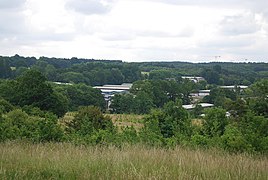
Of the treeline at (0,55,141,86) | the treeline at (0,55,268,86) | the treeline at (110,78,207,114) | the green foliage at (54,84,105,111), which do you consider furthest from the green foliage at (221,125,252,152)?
the treeline at (0,55,268,86)

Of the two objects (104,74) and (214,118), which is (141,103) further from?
(214,118)

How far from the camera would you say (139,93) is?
90875 mm

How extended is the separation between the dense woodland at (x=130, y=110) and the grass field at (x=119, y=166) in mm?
3409

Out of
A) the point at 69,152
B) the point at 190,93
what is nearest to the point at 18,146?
the point at 69,152

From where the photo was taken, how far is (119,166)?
685 centimetres

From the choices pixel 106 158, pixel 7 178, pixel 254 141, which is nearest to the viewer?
pixel 7 178

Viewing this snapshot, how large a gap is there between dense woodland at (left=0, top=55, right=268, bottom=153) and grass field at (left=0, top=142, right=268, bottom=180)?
3.41 meters

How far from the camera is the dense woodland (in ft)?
41.3

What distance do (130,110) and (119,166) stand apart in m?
81.8

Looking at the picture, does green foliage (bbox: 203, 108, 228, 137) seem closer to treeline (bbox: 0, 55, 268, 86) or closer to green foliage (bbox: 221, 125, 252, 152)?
Answer: green foliage (bbox: 221, 125, 252, 152)

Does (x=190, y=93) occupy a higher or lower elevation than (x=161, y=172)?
lower

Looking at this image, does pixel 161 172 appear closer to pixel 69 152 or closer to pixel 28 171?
pixel 28 171

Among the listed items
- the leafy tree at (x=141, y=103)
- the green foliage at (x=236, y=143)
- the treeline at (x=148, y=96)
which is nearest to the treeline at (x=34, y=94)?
the treeline at (x=148, y=96)

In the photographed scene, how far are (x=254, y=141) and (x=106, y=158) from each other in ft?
17.6
